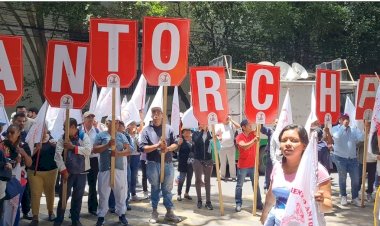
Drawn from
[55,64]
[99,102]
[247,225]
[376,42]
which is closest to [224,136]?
[99,102]

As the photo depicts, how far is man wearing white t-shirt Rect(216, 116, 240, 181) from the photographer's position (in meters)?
12.3

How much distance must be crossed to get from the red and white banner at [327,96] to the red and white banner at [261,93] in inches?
46.1

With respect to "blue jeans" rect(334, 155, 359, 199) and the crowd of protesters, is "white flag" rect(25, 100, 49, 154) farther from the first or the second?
"blue jeans" rect(334, 155, 359, 199)

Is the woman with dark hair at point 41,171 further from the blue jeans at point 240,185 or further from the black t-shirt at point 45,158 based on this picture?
the blue jeans at point 240,185

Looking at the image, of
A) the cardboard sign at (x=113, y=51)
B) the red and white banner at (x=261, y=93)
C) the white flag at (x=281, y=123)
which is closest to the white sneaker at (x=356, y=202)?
the white flag at (x=281, y=123)

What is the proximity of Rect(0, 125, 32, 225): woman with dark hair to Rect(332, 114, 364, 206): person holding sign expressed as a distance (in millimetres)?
5749

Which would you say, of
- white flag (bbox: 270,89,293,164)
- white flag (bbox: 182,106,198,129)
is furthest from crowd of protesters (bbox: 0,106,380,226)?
white flag (bbox: 182,106,198,129)

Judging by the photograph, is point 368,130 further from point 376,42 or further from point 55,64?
point 376,42

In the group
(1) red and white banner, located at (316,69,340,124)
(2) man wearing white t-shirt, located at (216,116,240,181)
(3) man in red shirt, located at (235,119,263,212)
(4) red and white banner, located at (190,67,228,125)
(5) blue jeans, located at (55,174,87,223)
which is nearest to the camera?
(5) blue jeans, located at (55,174,87,223)

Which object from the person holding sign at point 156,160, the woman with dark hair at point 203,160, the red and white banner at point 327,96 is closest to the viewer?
the person holding sign at point 156,160

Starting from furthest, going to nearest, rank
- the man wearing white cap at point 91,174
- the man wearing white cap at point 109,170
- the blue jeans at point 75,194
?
the man wearing white cap at point 91,174 → the man wearing white cap at point 109,170 → the blue jeans at point 75,194

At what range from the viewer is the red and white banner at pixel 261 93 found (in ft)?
27.8

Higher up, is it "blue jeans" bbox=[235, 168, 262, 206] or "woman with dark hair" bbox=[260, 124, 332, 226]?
"woman with dark hair" bbox=[260, 124, 332, 226]

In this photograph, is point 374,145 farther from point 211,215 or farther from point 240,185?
point 211,215
